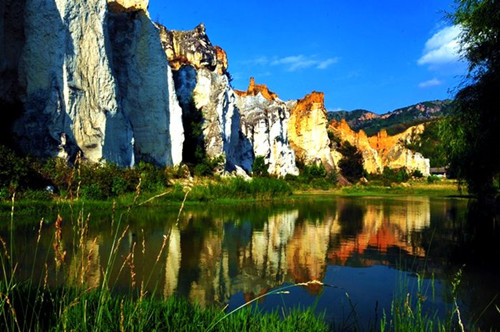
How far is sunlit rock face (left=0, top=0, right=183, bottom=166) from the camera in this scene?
87.5 feet

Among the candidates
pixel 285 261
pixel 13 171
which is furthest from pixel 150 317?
pixel 13 171

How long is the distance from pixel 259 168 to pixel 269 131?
1039 centimetres

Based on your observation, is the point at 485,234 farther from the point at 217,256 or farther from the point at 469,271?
the point at 217,256

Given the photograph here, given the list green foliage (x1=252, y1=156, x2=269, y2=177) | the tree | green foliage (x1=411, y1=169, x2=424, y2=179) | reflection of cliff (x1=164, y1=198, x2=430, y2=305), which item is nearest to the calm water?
reflection of cliff (x1=164, y1=198, x2=430, y2=305)

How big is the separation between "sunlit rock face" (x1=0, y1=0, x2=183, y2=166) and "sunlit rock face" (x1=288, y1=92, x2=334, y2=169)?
42.7 metres

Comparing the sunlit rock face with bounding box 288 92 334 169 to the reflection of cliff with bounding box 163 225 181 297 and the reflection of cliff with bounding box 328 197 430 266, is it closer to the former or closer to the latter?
the reflection of cliff with bounding box 328 197 430 266

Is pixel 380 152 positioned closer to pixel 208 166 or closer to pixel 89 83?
pixel 208 166

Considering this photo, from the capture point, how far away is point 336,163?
8294cm

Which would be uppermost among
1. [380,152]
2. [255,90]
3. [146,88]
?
[255,90]

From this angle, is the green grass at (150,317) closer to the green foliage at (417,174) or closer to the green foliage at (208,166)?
the green foliage at (208,166)

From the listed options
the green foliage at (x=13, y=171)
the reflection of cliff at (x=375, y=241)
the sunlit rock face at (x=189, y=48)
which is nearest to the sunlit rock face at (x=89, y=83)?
the green foliage at (x=13, y=171)

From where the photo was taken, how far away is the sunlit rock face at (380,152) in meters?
96.2

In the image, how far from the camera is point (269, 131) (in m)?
66.1

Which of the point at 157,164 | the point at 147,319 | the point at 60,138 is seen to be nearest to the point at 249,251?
the point at 147,319
